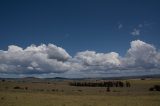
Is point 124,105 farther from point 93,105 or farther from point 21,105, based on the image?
point 21,105

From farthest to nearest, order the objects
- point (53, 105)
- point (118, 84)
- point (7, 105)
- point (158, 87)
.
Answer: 1. point (118, 84)
2. point (158, 87)
3. point (53, 105)
4. point (7, 105)

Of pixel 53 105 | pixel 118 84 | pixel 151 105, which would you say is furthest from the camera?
pixel 118 84

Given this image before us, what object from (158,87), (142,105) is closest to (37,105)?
(142,105)

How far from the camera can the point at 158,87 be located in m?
116

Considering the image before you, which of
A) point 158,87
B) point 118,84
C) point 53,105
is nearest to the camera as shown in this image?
point 53,105

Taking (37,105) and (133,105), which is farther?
(133,105)

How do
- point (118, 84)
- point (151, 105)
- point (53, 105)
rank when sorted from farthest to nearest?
1. point (118, 84)
2. point (151, 105)
3. point (53, 105)

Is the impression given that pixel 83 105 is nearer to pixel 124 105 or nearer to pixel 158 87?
pixel 124 105

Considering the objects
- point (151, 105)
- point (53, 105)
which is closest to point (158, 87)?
point (151, 105)

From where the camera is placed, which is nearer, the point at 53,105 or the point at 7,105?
the point at 7,105

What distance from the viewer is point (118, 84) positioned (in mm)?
176625

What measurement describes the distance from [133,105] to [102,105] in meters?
4.86

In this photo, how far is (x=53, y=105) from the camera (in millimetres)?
37219

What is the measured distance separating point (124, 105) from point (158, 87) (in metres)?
82.6
